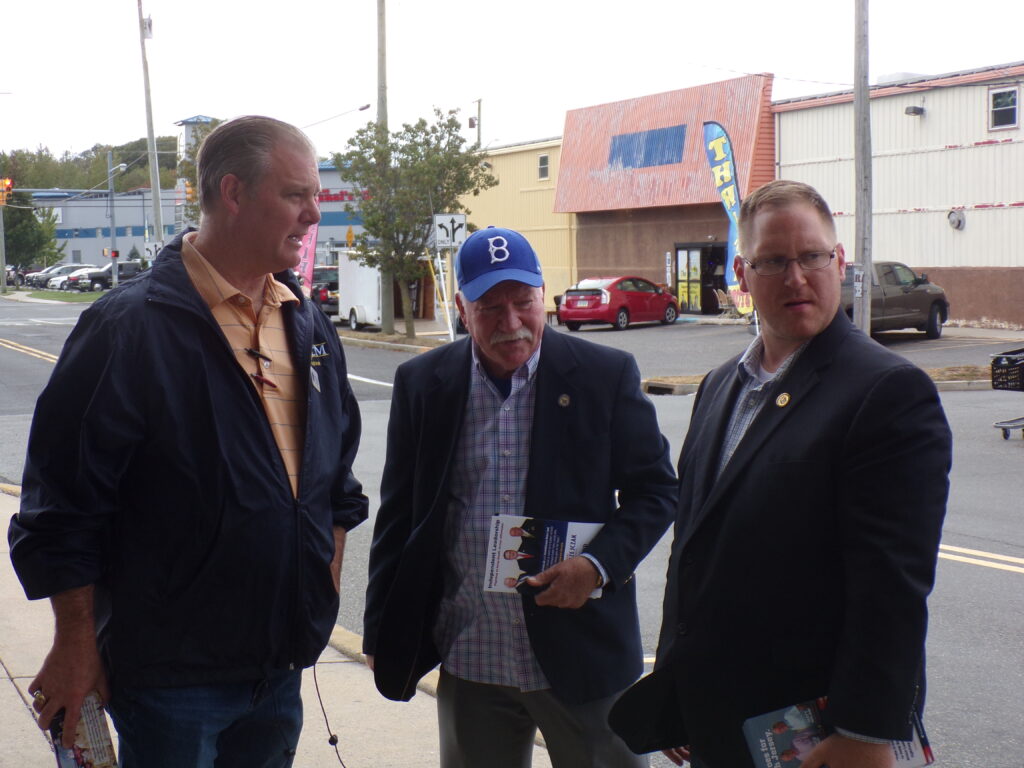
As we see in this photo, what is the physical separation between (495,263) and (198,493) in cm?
95

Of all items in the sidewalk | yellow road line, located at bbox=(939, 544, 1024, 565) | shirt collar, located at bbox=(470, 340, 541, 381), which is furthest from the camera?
yellow road line, located at bbox=(939, 544, 1024, 565)

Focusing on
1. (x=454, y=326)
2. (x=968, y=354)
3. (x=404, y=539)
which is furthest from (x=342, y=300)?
(x=404, y=539)

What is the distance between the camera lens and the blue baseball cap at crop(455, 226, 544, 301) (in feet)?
9.86

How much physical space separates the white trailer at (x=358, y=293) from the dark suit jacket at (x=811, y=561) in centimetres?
3026

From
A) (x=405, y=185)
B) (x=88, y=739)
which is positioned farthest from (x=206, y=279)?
(x=405, y=185)

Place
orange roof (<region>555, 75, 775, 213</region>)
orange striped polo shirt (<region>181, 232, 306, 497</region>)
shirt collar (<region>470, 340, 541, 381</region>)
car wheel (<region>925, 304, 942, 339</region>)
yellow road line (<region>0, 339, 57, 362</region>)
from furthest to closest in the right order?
orange roof (<region>555, 75, 775, 213</region>) → yellow road line (<region>0, 339, 57, 362</region>) → car wheel (<region>925, 304, 942, 339</region>) → shirt collar (<region>470, 340, 541, 381</region>) → orange striped polo shirt (<region>181, 232, 306, 497</region>)

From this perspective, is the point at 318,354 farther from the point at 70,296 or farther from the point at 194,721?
the point at 70,296

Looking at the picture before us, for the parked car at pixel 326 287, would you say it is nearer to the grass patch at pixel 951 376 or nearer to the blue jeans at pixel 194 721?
the grass patch at pixel 951 376

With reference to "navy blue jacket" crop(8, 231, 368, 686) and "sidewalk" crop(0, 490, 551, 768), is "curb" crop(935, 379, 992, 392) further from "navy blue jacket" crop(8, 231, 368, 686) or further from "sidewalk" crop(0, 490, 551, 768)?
"navy blue jacket" crop(8, 231, 368, 686)

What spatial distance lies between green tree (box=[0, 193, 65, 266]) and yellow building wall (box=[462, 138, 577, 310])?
51.2 meters

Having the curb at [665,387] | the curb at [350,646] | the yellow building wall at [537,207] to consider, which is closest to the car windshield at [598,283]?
the yellow building wall at [537,207]

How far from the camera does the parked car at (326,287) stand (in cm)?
3531

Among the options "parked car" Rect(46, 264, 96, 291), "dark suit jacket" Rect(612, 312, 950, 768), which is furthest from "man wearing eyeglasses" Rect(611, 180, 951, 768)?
"parked car" Rect(46, 264, 96, 291)

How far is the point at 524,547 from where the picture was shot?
2879mm
